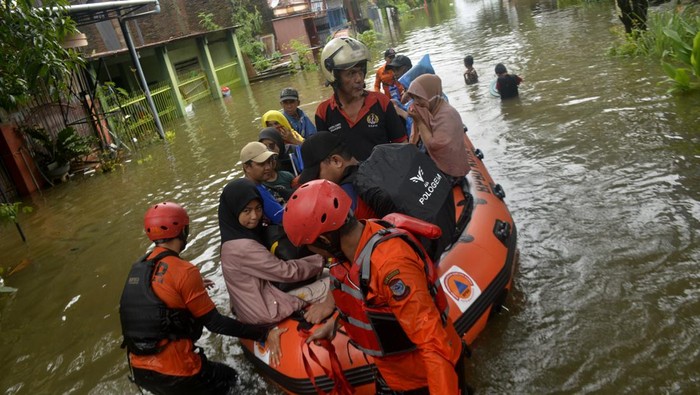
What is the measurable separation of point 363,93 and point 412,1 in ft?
188

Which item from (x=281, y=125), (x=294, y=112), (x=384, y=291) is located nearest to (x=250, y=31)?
(x=294, y=112)

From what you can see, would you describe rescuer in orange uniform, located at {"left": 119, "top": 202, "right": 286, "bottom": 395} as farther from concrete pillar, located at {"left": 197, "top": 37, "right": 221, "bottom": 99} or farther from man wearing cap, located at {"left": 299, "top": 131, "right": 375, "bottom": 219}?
concrete pillar, located at {"left": 197, "top": 37, "right": 221, "bottom": 99}

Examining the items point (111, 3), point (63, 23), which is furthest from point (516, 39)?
point (63, 23)

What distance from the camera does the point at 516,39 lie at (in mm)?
16312

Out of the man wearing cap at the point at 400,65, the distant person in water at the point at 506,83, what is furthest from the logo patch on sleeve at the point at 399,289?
the distant person in water at the point at 506,83

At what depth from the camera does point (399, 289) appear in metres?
1.88

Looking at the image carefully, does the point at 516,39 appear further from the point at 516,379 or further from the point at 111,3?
the point at 516,379

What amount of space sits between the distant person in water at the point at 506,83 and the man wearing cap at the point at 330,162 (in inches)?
291

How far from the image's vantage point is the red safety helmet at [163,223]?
10.4 feet

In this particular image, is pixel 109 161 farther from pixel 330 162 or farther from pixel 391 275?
pixel 391 275

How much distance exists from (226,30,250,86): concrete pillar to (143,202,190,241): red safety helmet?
75.1 feet

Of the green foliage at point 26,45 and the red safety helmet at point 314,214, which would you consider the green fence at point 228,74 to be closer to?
the green foliage at point 26,45

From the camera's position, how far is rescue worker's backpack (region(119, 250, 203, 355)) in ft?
9.66

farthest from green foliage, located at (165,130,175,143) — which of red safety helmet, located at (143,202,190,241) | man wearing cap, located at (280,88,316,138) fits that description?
red safety helmet, located at (143,202,190,241)
